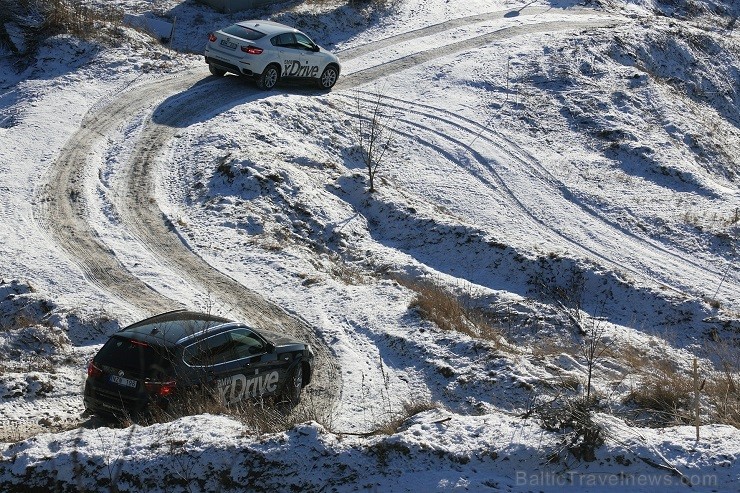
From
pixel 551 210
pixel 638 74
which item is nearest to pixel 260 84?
pixel 551 210

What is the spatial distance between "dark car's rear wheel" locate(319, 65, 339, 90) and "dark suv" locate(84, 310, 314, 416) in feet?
45.1

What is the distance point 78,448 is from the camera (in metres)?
8.60

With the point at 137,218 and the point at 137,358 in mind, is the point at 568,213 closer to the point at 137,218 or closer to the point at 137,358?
the point at 137,218

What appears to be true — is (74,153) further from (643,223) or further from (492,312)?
(643,223)

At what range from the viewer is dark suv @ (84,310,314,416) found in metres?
10.6

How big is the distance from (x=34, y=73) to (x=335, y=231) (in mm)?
10074

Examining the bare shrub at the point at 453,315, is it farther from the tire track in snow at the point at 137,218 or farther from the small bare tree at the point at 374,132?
the small bare tree at the point at 374,132

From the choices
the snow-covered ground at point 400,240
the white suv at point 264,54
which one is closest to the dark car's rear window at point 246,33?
the white suv at point 264,54

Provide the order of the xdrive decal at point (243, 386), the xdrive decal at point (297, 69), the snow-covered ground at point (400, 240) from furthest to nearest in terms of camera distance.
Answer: the xdrive decal at point (297, 69) → the xdrive decal at point (243, 386) → the snow-covered ground at point (400, 240)

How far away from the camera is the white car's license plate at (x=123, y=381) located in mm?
10578

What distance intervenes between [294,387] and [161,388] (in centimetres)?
249

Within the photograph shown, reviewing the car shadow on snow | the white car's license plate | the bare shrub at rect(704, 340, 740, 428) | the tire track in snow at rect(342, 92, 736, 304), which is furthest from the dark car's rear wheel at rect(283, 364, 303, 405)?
the car shadow on snow

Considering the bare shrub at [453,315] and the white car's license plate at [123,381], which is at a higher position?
the white car's license plate at [123,381]

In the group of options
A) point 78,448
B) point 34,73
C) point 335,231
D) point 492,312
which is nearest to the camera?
point 78,448
